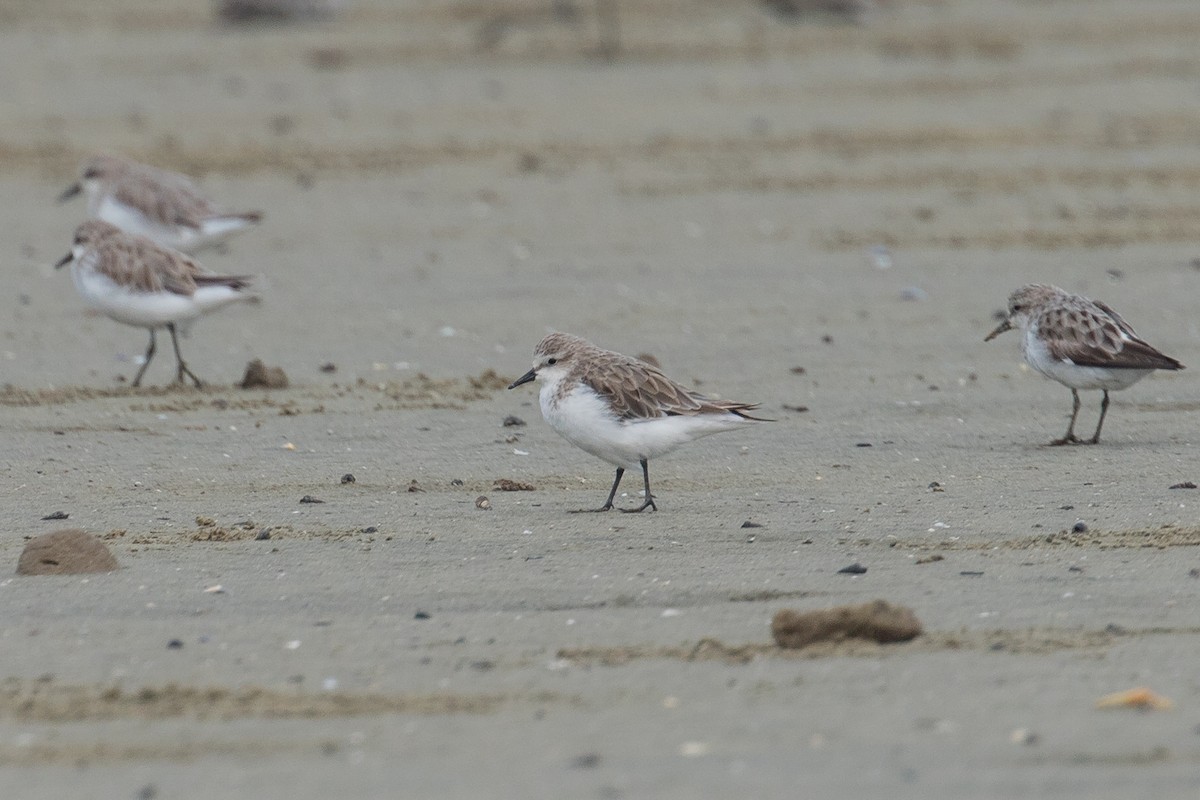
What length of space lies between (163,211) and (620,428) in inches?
224

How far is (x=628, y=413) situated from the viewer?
6.57 metres

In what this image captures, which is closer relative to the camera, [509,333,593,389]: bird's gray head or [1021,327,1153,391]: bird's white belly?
[509,333,593,389]: bird's gray head

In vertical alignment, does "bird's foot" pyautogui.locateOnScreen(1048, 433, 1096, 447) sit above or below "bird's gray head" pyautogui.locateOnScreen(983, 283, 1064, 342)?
below

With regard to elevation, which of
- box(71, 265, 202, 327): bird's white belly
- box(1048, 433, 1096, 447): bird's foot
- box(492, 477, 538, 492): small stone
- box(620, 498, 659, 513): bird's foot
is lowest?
box(492, 477, 538, 492): small stone

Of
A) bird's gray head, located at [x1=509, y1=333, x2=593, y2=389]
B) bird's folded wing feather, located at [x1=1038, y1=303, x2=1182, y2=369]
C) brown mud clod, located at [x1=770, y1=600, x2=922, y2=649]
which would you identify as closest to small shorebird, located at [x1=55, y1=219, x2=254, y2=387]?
bird's gray head, located at [x1=509, y1=333, x2=593, y2=389]

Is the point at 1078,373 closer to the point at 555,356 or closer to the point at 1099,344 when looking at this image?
the point at 1099,344

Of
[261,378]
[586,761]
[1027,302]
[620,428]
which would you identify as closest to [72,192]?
[261,378]

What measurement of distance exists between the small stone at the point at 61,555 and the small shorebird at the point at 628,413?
1.73 m

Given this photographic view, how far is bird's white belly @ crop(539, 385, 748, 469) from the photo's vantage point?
6570 millimetres

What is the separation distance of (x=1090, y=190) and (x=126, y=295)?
24.0 ft

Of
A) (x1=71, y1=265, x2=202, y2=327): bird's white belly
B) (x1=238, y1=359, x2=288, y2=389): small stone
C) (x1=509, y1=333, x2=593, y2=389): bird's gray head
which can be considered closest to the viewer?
(x1=509, y1=333, x2=593, y2=389): bird's gray head

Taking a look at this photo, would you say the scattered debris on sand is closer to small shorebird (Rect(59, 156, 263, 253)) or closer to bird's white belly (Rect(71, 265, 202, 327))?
bird's white belly (Rect(71, 265, 202, 327))

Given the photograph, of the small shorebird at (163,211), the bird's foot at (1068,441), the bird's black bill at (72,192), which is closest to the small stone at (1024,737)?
the bird's foot at (1068,441)

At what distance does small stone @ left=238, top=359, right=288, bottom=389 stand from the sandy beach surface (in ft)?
0.34
